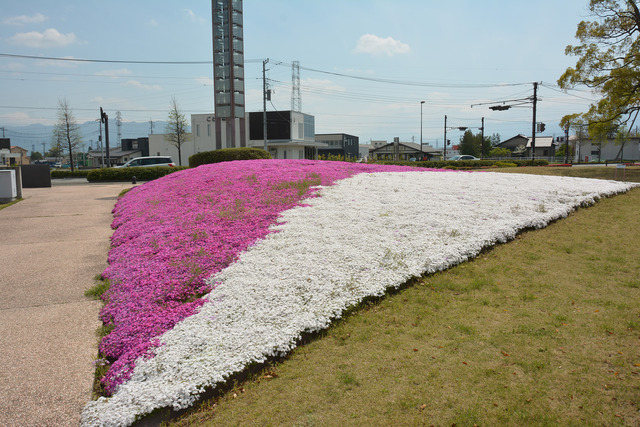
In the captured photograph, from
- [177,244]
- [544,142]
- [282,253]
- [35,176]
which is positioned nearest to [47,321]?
[177,244]

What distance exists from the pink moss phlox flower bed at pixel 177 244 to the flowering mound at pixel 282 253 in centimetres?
4

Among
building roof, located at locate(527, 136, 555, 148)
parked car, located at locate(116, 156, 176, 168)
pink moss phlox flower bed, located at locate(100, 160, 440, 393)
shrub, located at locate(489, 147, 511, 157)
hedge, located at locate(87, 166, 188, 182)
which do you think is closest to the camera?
pink moss phlox flower bed, located at locate(100, 160, 440, 393)

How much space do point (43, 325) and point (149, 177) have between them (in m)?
27.3

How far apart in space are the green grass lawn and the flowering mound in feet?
1.09

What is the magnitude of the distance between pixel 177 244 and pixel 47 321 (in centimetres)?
236

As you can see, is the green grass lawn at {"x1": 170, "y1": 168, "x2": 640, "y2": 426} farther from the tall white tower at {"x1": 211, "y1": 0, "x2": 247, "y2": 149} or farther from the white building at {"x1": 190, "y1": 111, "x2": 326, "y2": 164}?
the white building at {"x1": 190, "y1": 111, "x2": 326, "y2": 164}

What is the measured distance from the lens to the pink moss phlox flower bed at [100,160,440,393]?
4734 millimetres

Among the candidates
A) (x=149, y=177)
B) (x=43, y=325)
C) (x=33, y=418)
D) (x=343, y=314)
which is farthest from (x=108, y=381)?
(x=149, y=177)

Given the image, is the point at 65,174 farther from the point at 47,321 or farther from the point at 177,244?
the point at 47,321

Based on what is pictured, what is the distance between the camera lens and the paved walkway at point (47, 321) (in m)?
3.64

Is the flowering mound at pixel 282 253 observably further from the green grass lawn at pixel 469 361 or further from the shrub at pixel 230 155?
the shrub at pixel 230 155

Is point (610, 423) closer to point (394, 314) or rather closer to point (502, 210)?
point (394, 314)

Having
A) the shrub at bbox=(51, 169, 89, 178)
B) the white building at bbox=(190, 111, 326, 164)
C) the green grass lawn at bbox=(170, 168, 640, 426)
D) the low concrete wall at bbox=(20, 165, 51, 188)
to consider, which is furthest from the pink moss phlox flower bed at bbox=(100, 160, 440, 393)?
the white building at bbox=(190, 111, 326, 164)

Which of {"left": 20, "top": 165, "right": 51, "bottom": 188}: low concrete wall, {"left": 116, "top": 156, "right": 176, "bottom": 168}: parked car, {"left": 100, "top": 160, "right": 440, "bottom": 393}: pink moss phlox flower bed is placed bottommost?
{"left": 100, "top": 160, "right": 440, "bottom": 393}: pink moss phlox flower bed
